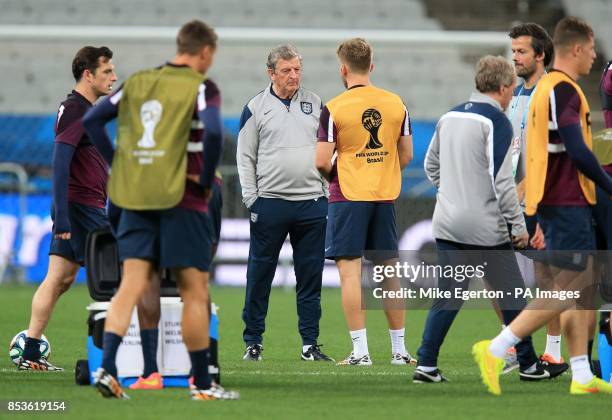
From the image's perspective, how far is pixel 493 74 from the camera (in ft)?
22.1

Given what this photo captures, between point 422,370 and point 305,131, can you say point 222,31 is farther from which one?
point 422,370

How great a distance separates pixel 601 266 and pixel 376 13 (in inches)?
608

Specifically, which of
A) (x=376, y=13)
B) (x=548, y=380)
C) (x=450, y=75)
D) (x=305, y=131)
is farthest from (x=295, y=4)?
(x=548, y=380)

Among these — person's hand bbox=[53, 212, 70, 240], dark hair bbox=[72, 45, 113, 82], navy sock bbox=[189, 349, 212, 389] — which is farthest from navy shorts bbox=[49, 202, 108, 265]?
navy sock bbox=[189, 349, 212, 389]

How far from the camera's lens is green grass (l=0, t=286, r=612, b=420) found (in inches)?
224

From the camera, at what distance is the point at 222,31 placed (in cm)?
1845

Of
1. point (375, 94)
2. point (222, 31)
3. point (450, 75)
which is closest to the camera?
point (375, 94)

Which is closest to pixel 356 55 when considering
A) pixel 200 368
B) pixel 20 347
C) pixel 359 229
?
pixel 359 229

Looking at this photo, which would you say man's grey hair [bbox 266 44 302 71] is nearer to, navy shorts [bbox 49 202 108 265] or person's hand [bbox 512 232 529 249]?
navy shorts [bbox 49 202 108 265]

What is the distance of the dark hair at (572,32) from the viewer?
6.43 metres

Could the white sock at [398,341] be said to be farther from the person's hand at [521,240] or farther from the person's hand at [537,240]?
the person's hand at [537,240]

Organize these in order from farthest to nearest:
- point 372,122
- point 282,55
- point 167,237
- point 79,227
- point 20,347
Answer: point 282,55
point 372,122
point 20,347
point 79,227
point 167,237

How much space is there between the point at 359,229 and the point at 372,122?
2.37ft

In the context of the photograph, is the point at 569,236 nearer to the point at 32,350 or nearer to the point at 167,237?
the point at 167,237
